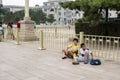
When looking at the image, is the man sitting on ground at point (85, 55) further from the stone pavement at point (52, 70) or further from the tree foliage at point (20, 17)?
the tree foliage at point (20, 17)

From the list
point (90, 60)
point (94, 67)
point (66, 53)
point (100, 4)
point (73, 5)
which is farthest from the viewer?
point (73, 5)

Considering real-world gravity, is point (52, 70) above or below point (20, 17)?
below

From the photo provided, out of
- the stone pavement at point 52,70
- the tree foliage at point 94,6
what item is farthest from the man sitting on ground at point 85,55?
the tree foliage at point 94,6

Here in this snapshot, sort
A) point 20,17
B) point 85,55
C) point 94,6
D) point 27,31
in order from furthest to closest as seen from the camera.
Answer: point 20,17 < point 27,31 < point 94,6 < point 85,55

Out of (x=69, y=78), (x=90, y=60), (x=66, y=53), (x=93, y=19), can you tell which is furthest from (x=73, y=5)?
(x=69, y=78)

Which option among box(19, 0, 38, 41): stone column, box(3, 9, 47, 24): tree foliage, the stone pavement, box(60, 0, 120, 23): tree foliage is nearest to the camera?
the stone pavement

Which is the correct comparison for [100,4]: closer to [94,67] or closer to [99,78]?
[94,67]

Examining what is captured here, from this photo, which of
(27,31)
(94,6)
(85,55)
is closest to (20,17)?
(27,31)

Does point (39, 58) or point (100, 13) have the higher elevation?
point (100, 13)

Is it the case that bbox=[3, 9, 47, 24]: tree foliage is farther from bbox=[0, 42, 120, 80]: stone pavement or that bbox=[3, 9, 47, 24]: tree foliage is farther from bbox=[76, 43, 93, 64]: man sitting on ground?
bbox=[76, 43, 93, 64]: man sitting on ground

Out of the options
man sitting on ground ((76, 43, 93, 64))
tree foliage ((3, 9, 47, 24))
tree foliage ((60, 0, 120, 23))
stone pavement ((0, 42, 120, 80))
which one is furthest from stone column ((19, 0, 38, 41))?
tree foliage ((3, 9, 47, 24))

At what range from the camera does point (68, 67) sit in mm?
8023

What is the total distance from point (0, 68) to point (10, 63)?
2.69 ft

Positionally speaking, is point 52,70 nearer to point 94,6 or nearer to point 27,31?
point 94,6
